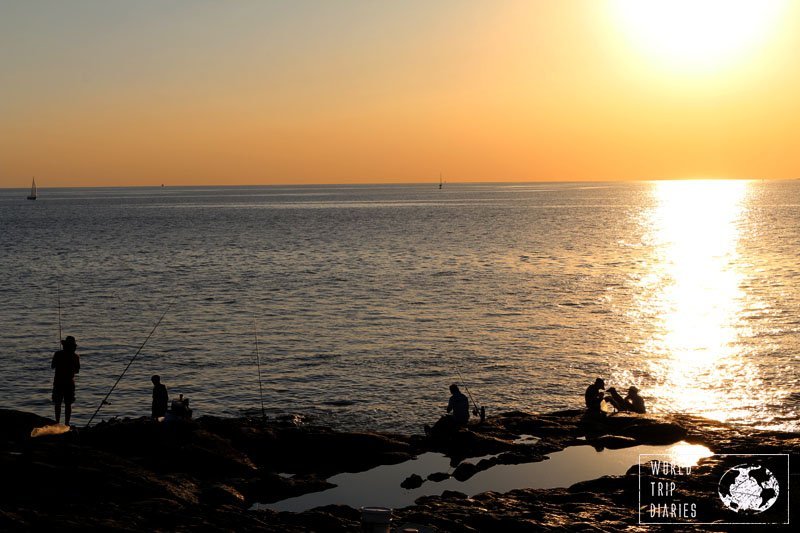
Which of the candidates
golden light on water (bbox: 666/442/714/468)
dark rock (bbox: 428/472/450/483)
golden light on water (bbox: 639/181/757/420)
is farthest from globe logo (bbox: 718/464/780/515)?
golden light on water (bbox: 639/181/757/420)

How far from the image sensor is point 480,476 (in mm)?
16438

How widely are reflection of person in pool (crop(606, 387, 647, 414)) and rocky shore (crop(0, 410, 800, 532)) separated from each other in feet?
2.77

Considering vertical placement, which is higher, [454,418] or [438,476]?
[454,418]

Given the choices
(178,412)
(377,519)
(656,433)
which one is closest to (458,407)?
(656,433)

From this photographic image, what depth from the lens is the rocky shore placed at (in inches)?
479

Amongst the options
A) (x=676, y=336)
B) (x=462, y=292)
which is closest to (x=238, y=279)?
(x=462, y=292)

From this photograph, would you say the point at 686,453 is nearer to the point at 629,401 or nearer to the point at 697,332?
the point at 629,401

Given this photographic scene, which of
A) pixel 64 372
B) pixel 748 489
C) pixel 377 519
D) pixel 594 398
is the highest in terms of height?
pixel 64 372

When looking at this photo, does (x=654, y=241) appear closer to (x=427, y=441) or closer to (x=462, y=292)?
(x=462, y=292)

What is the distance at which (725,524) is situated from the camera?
43.2 ft

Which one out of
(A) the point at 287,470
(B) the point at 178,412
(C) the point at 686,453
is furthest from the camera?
(C) the point at 686,453

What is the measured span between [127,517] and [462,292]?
36834mm

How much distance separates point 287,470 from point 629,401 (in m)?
9.94

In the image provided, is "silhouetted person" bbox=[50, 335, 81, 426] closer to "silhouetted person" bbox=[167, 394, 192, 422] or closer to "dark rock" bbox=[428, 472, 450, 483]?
"silhouetted person" bbox=[167, 394, 192, 422]
